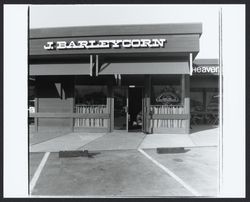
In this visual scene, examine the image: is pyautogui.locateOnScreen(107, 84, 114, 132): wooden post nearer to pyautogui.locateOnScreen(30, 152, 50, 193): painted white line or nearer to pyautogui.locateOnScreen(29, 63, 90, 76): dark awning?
pyautogui.locateOnScreen(29, 63, 90, 76): dark awning

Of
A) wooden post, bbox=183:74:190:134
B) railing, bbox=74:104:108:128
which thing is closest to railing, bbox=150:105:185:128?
wooden post, bbox=183:74:190:134

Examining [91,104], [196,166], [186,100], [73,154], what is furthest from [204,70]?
[73,154]

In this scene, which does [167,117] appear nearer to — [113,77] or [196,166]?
[113,77]

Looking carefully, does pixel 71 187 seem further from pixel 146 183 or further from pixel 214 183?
pixel 214 183

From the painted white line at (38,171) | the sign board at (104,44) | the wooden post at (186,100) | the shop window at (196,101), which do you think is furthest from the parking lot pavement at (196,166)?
the shop window at (196,101)

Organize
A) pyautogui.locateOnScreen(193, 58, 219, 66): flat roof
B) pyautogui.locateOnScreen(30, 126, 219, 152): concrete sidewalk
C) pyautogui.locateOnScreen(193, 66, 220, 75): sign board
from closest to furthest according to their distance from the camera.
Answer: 1. pyautogui.locateOnScreen(30, 126, 219, 152): concrete sidewalk
2. pyautogui.locateOnScreen(193, 66, 220, 75): sign board
3. pyautogui.locateOnScreen(193, 58, 219, 66): flat roof

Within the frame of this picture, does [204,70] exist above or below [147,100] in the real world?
above

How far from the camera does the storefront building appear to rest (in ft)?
33.2

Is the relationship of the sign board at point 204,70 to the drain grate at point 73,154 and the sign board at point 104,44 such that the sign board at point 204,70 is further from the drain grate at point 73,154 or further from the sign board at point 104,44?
the drain grate at point 73,154

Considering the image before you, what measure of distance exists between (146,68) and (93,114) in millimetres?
3318

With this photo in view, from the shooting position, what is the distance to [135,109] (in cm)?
1232

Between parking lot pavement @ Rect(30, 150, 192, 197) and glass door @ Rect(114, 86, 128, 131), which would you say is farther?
glass door @ Rect(114, 86, 128, 131)

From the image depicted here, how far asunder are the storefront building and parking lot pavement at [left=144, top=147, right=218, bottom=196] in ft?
12.4

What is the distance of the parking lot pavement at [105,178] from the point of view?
15.1 ft
